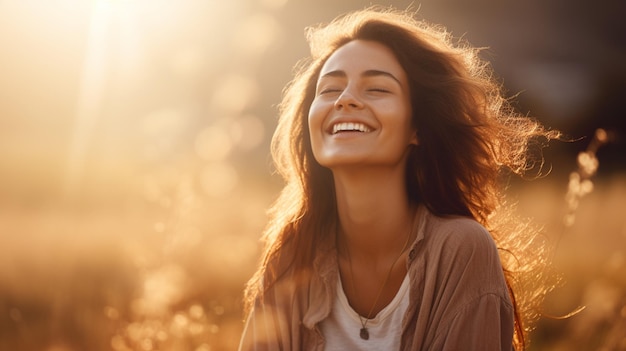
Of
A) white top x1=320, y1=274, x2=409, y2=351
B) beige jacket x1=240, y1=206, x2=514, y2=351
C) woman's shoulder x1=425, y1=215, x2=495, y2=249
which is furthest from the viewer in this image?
white top x1=320, y1=274, x2=409, y2=351

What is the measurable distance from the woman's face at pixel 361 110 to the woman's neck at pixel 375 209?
70mm

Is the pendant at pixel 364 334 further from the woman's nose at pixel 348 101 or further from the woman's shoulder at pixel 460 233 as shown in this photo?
the woman's nose at pixel 348 101

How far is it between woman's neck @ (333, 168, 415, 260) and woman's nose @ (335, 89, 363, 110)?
264 mm

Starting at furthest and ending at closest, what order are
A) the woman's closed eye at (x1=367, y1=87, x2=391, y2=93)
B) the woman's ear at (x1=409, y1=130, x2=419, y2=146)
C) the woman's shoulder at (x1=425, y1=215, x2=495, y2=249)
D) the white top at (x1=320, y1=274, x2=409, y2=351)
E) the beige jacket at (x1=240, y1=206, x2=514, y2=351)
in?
the woman's ear at (x1=409, y1=130, x2=419, y2=146)
the woman's closed eye at (x1=367, y1=87, x2=391, y2=93)
the white top at (x1=320, y1=274, x2=409, y2=351)
the woman's shoulder at (x1=425, y1=215, x2=495, y2=249)
the beige jacket at (x1=240, y1=206, x2=514, y2=351)

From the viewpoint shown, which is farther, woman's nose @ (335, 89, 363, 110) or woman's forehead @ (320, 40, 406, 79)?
woman's forehead @ (320, 40, 406, 79)

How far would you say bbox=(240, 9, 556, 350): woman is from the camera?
2.86 m

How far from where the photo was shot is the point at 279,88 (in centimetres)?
870

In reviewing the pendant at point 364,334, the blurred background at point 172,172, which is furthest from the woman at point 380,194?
the blurred background at point 172,172

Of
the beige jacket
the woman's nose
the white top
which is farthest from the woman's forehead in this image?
the white top

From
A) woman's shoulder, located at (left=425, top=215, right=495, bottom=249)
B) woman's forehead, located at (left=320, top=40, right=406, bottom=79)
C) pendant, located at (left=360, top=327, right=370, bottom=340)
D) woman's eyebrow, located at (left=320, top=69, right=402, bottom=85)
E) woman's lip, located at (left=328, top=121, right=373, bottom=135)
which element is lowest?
pendant, located at (left=360, top=327, right=370, bottom=340)

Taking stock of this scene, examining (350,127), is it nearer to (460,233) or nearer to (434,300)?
(460,233)

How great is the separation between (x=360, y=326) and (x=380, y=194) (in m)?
0.52

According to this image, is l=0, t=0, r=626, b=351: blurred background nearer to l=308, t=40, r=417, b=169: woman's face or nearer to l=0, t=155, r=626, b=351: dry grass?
l=0, t=155, r=626, b=351: dry grass

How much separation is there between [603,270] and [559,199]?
1177mm
